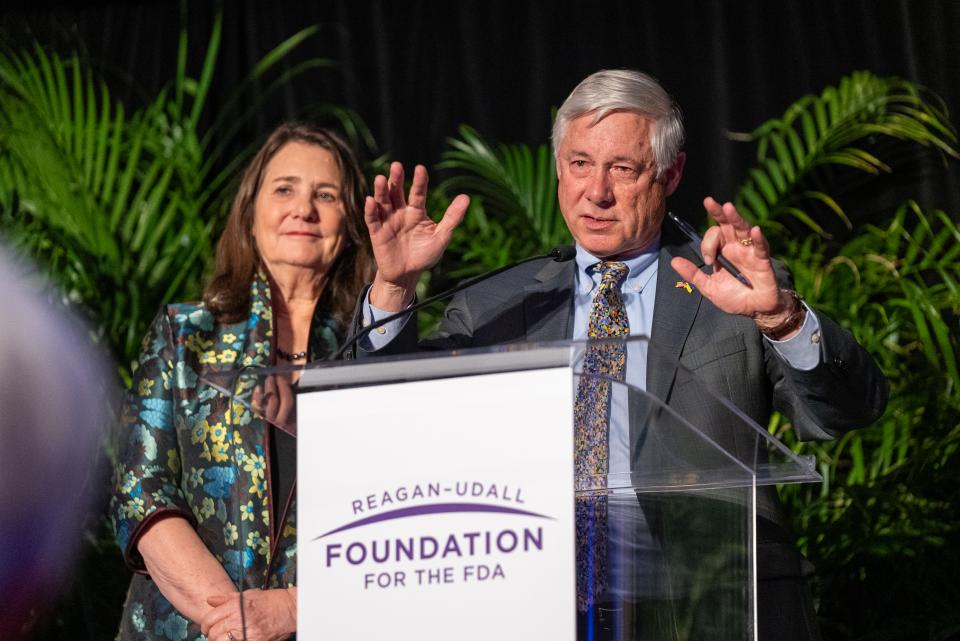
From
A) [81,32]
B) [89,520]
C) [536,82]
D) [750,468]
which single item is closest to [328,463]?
[750,468]

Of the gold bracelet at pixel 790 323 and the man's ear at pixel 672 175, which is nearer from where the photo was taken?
the gold bracelet at pixel 790 323

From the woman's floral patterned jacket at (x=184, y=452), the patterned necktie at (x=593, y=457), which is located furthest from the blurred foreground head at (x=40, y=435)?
the patterned necktie at (x=593, y=457)

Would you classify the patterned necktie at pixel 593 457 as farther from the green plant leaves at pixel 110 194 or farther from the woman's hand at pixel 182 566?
the green plant leaves at pixel 110 194

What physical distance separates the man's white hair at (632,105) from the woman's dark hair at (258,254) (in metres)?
0.74

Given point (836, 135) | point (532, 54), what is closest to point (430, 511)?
point (836, 135)

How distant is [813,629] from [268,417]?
3.10 feet

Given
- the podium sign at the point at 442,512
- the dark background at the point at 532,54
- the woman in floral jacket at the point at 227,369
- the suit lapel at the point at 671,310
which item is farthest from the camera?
the dark background at the point at 532,54

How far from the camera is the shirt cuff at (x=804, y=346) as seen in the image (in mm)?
1977

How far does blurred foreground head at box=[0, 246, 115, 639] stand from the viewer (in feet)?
9.57

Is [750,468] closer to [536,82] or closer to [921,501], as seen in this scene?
[921,501]

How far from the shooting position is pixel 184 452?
2.69m

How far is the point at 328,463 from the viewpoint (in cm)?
164

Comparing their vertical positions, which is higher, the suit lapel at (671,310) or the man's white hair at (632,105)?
the man's white hair at (632,105)

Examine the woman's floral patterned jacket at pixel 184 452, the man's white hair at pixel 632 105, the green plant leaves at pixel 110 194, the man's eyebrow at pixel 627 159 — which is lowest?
the woman's floral patterned jacket at pixel 184 452
